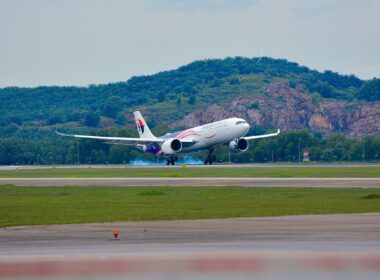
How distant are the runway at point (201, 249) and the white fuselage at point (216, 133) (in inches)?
3003

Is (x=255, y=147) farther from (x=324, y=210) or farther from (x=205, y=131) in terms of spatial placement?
(x=324, y=210)

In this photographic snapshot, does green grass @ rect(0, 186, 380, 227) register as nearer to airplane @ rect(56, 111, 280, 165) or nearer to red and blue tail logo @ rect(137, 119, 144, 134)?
airplane @ rect(56, 111, 280, 165)

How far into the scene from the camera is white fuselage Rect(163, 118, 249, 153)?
365 ft

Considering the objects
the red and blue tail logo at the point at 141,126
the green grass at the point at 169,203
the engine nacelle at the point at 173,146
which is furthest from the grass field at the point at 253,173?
the red and blue tail logo at the point at 141,126

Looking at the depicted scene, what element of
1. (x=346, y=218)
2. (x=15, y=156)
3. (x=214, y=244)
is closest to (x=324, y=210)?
(x=346, y=218)

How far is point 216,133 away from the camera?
112250 millimetres

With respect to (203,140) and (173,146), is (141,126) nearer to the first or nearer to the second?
(173,146)

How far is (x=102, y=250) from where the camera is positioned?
25781mm

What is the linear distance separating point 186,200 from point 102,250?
66.7 ft

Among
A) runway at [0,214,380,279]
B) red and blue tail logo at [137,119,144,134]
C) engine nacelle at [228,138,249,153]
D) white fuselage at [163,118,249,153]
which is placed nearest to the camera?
runway at [0,214,380,279]

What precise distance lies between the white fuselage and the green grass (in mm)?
53746

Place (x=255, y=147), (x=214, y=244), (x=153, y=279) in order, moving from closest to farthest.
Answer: (x=153, y=279)
(x=214, y=244)
(x=255, y=147)

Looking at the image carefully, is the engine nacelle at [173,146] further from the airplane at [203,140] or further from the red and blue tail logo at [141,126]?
the red and blue tail logo at [141,126]

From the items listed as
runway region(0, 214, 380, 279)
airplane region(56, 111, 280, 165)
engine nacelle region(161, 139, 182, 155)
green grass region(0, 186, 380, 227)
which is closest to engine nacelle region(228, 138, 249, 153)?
airplane region(56, 111, 280, 165)
